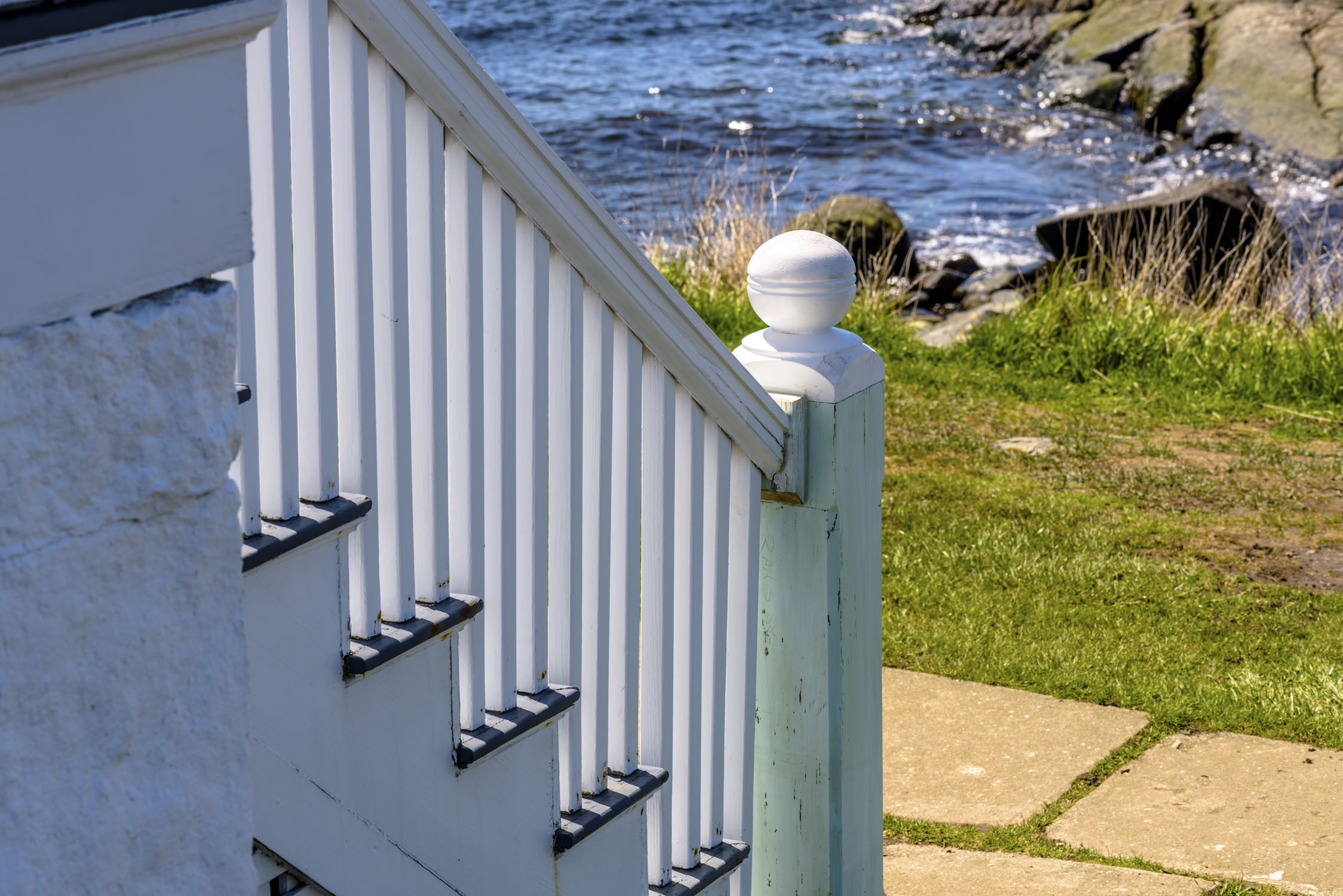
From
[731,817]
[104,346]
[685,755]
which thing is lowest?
[731,817]

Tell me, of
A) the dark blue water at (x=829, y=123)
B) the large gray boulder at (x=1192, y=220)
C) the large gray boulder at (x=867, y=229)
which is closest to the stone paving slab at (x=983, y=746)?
the large gray boulder at (x=1192, y=220)

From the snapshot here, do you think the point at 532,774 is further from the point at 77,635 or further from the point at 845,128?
the point at 845,128

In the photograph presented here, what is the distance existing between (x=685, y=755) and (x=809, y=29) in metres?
29.5

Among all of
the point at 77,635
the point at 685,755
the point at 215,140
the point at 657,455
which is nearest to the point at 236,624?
the point at 77,635

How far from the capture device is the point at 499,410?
2.02 meters

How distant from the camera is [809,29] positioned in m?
30.3

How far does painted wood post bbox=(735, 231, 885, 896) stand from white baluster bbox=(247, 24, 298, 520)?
111cm

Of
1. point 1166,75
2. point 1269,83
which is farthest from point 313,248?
point 1166,75

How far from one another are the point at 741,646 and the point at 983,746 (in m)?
1.54

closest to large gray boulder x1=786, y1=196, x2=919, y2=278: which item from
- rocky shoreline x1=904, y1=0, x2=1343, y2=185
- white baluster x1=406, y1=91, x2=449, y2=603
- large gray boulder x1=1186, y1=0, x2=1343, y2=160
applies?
rocky shoreline x1=904, y1=0, x2=1343, y2=185

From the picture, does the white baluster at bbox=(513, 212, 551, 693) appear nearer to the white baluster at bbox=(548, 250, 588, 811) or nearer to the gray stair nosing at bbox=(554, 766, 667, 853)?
the white baluster at bbox=(548, 250, 588, 811)

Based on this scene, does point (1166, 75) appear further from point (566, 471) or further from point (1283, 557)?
point (566, 471)

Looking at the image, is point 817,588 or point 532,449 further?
point 817,588

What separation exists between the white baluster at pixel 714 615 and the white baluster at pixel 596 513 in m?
0.27
